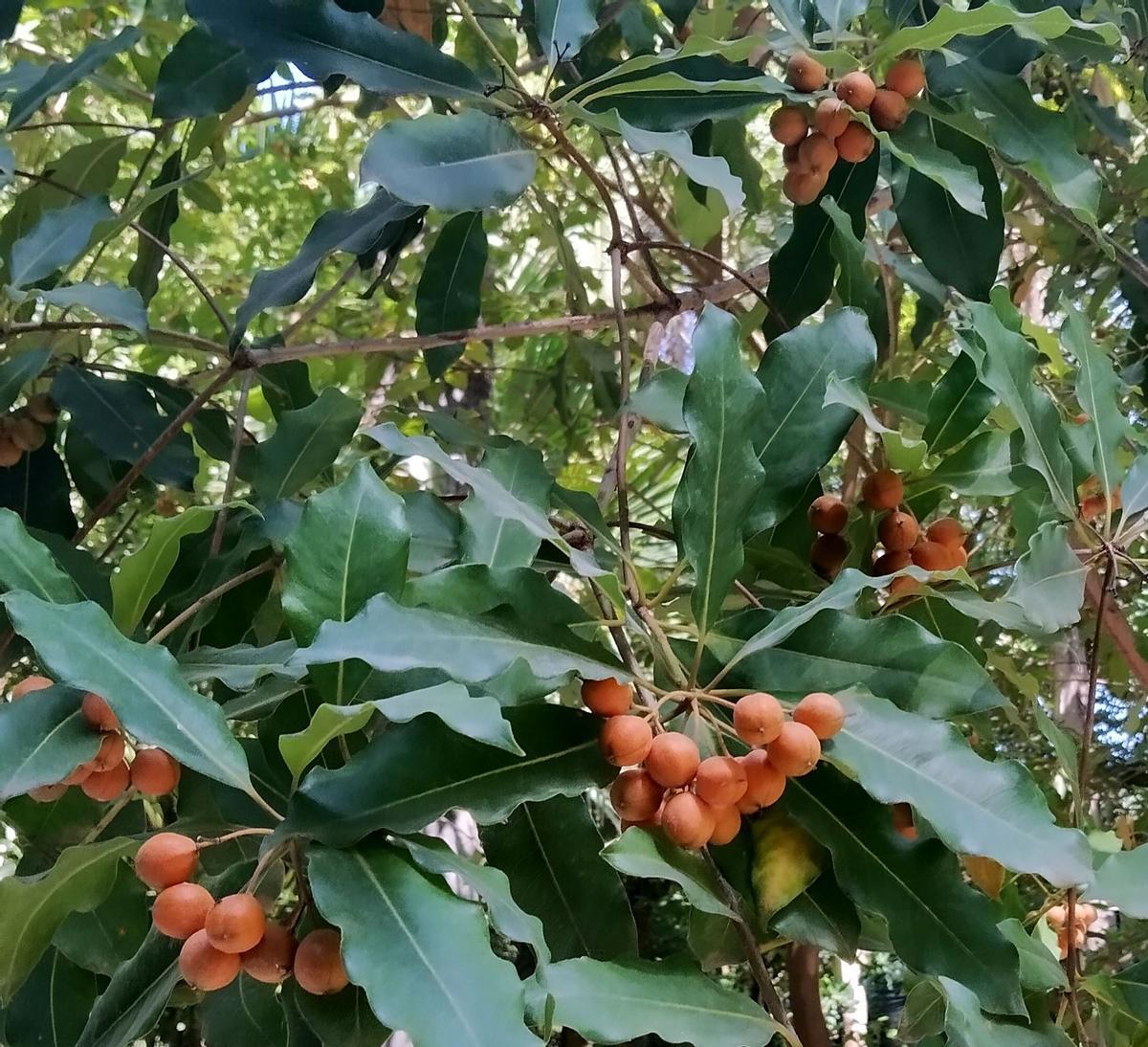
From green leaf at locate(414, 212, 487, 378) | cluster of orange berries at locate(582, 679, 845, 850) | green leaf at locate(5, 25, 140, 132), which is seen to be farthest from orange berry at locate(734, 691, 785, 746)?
green leaf at locate(5, 25, 140, 132)

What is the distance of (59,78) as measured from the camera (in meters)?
0.80

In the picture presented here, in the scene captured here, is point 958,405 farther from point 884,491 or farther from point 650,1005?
point 650,1005

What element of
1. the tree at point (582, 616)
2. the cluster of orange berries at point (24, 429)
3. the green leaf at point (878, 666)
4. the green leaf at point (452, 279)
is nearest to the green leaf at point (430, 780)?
the tree at point (582, 616)

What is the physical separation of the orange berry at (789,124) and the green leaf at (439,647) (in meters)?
0.47

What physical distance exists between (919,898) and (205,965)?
1.10 feet

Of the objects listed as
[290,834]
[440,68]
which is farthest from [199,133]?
[290,834]

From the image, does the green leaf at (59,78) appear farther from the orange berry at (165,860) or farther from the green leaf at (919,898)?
the green leaf at (919,898)

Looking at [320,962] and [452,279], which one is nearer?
[320,962]

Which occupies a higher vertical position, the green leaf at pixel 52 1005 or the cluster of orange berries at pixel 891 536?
the cluster of orange berries at pixel 891 536

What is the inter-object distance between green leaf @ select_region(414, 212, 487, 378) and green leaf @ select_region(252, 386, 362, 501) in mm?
199

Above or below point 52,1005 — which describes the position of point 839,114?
above

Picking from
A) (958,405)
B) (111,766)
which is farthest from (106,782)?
(958,405)

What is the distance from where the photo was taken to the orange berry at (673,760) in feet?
1.45

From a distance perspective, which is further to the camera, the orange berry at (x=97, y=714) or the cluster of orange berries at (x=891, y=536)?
the cluster of orange berries at (x=891, y=536)
